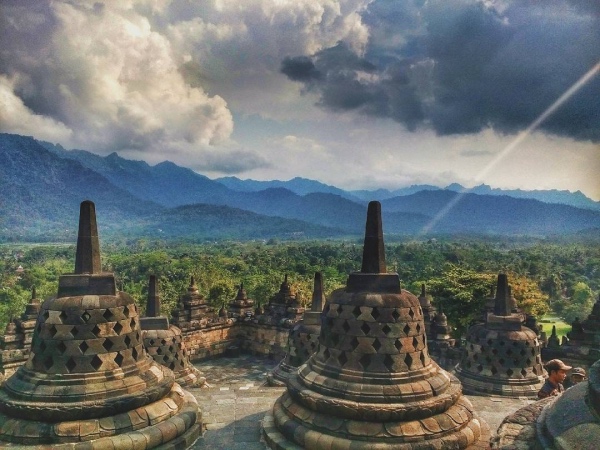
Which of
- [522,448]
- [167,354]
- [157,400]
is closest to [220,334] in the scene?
[167,354]

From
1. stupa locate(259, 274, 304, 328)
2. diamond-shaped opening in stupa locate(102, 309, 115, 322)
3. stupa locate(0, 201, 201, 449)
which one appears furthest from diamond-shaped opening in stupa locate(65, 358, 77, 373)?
stupa locate(259, 274, 304, 328)

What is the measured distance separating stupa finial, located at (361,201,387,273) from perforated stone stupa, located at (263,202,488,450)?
15mm

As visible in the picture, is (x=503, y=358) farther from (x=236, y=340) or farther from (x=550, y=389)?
(x=236, y=340)

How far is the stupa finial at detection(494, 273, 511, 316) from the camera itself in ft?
41.3

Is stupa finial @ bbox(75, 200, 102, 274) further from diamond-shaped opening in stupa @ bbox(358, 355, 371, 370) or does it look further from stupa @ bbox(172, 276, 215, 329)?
stupa @ bbox(172, 276, 215, 329)

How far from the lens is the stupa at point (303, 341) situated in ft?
41.3

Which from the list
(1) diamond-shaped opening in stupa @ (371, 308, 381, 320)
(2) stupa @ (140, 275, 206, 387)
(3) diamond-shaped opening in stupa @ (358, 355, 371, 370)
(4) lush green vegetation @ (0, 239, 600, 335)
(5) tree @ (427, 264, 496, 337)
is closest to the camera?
(3) diamond-shaped opening in stupa @ (358, 355, 371, 370)

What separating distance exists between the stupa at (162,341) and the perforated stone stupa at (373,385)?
7.23m

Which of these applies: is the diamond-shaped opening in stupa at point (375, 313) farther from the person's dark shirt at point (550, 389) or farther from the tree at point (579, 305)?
the tree at point (579, 305)

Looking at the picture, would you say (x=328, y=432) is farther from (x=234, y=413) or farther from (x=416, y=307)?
(x=234, y=413)

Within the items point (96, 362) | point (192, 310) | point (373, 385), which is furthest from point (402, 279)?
point (96, 362)

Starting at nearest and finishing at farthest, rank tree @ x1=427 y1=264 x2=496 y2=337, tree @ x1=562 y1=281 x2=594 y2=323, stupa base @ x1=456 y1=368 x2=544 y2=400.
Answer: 1. stupa base @ x1=456 y1=368 x2=544 y2=400
2. tree @ x1=427 y1=264 x2=496 y2=337
3. tree @ x1=562 y1=281 x2=594 y2=323

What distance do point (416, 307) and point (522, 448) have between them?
283 cm

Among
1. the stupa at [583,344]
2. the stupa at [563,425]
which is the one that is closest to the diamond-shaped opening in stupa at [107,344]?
the stupa at [563,425]
